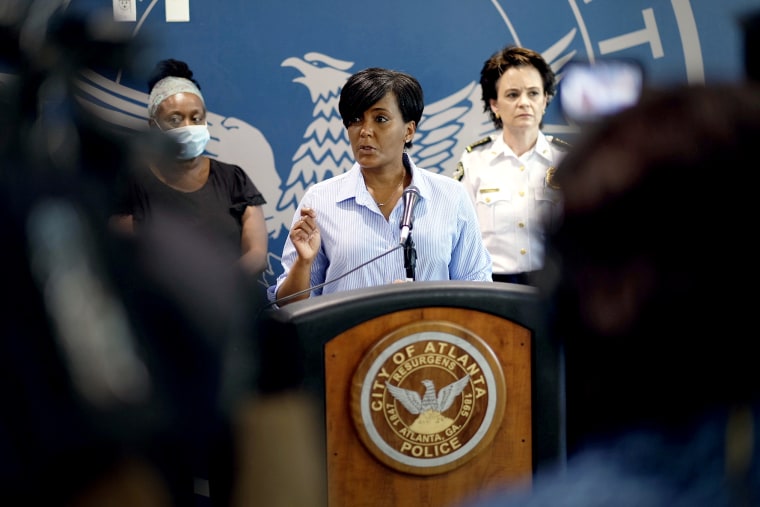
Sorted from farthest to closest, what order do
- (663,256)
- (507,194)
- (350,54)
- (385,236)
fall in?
(350,54) → (507,194) → (385,236) → (663,256)

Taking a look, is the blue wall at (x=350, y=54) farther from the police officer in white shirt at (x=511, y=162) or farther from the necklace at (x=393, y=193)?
the necklace at (x=393, y=193)

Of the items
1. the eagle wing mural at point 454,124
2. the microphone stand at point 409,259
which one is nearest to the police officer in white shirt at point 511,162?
the eagle wing mural at point 454,124

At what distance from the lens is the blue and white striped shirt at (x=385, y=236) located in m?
2.50

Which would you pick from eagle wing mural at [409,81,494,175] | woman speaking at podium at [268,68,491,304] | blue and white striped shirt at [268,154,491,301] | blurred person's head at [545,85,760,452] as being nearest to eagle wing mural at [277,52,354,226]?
eagle wing mural at [409,81,494,175]

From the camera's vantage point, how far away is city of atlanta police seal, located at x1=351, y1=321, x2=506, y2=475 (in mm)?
1810

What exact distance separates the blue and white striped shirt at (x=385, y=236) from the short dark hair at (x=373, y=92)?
0.20 m

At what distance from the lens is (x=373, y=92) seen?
271cm

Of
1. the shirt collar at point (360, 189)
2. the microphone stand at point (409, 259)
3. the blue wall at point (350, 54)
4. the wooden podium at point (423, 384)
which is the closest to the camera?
the wooden podium at point (423, 384)

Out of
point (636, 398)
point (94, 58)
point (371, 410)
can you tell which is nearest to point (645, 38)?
point (371, 410)

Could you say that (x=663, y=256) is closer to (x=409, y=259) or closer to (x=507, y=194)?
(x=409, y=259)

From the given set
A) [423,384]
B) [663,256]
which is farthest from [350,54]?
[663,256]

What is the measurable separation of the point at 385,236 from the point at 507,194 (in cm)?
111

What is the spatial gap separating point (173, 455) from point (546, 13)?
443 centimetres

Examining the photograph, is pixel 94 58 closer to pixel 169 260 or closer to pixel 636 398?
pixel 169 260
